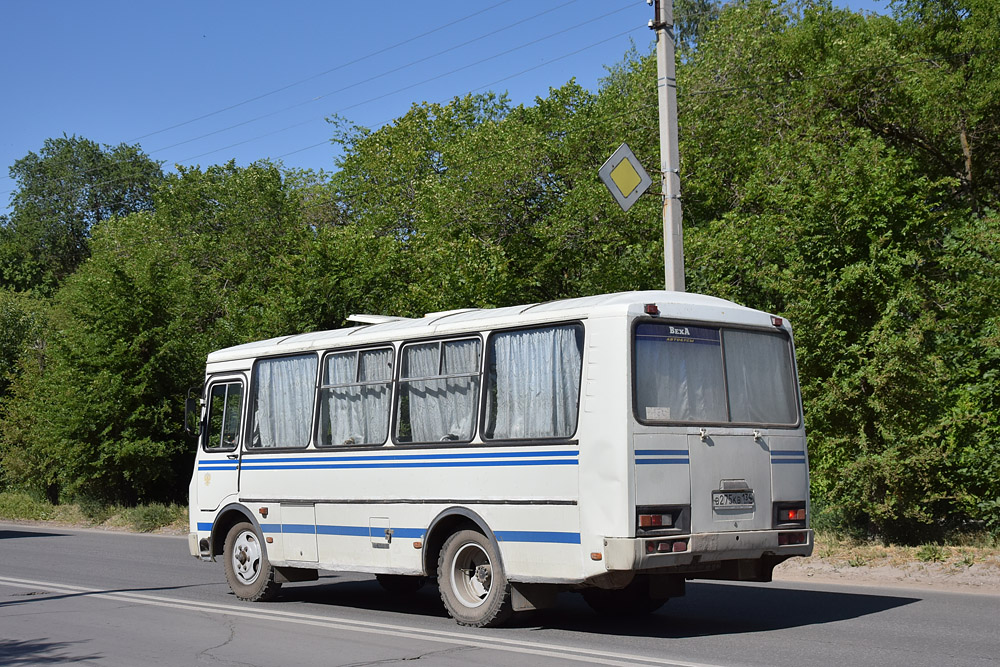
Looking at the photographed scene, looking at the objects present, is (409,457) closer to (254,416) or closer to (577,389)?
(577,389)

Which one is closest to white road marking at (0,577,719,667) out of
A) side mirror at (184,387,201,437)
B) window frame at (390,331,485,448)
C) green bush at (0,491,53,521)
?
window frame at (390,331,485,448)

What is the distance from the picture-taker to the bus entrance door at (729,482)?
9.77 meters

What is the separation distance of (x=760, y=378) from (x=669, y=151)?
4904 mm

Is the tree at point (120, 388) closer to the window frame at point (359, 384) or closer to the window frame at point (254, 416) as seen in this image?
the window frame at point (254, 416)

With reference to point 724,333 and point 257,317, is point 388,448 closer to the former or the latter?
point 724,333

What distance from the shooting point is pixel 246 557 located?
13.6 metres

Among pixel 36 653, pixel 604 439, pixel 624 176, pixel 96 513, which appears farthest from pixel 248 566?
pixel 96 513

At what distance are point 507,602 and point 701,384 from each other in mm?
2736

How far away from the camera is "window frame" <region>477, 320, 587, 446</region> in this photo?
988 cm

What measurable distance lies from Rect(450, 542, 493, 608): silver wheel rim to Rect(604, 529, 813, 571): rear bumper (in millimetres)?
1772

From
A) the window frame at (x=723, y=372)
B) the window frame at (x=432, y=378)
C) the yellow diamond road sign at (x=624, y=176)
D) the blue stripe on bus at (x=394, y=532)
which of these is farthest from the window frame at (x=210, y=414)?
the window frame at (x=723, y=372)

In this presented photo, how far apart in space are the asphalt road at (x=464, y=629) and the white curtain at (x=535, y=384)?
6.22 ft

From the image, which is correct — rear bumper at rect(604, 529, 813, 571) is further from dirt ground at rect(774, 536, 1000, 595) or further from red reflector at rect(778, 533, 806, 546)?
dirt ground at rect(774, 536, 1000, 595)

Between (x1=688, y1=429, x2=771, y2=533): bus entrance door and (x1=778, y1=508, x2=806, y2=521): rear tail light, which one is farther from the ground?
(x1=688, y1=429, x2=771, y2=533): bus entrance door
